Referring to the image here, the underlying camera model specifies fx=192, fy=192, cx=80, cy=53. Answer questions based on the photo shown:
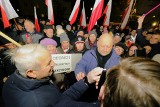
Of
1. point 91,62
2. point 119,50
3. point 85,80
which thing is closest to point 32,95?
point 85,80

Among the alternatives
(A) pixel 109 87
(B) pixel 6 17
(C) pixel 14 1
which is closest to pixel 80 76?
(A) pixel 109 87

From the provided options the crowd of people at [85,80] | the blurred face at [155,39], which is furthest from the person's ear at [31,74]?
the blurred face at [155,39]

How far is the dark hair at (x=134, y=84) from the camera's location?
96 centimetres

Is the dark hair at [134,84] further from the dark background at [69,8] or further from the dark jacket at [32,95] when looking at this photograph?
the dark background at [69,8]

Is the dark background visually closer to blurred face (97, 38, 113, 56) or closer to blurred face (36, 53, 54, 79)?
blurred face (97, 38, 113, 56)

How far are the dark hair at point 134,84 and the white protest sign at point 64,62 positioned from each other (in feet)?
9.75

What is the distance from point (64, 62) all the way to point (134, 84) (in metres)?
3.20

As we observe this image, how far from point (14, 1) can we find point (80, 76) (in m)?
24.0

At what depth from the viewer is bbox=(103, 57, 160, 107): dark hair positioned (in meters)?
0.96

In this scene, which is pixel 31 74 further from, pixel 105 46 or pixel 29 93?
pixel 105 46

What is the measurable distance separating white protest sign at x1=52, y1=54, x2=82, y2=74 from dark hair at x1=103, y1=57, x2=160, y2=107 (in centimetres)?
297

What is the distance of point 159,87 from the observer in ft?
3.18

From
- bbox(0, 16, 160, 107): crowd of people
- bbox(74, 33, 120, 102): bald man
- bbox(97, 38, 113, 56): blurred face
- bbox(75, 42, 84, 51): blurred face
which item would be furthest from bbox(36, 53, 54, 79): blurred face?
bbox(75, 42, 84, 51): blurred face

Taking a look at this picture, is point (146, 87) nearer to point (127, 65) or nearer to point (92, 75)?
point (127, 65)
